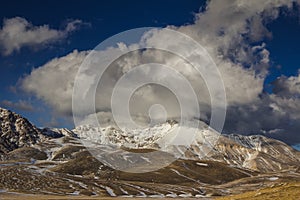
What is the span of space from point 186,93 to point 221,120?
73.1 feet

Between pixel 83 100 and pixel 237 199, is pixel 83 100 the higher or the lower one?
the higher one

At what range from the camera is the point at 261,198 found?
66.7 m

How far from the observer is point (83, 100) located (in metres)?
90.1

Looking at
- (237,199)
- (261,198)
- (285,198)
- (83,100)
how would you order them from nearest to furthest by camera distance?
(285,198) → (261,198) → (237,199) → (83,100)

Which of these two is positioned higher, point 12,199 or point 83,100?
point 83,100

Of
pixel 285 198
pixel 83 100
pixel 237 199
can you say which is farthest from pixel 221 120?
pixel 83 100

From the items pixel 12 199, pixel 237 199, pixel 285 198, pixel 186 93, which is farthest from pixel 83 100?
pixel 12 199

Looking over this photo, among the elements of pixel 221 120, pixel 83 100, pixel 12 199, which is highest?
pixel 83 100

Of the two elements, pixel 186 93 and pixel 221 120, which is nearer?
pixel 221 120

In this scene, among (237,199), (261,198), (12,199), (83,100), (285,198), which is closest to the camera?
(285,198)

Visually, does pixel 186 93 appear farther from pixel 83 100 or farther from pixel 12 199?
pixel 12 199

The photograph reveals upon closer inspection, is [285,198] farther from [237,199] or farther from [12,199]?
[12,199]

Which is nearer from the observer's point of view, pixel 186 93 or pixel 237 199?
pixel 237 199

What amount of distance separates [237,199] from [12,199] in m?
126
